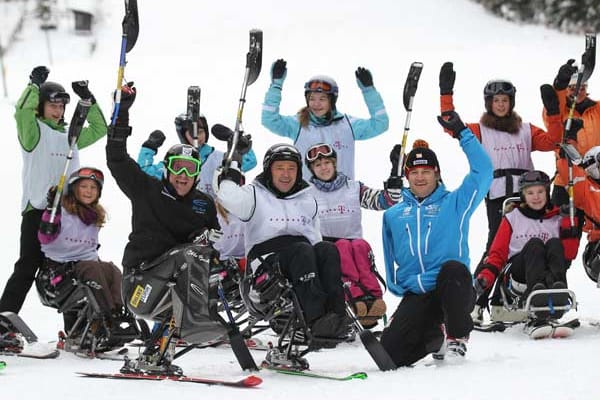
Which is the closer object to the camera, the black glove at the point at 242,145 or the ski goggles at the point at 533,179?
→ the black glove at the point at 242,145

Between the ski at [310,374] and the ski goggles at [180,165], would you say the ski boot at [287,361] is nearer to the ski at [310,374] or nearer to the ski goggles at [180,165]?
the ski at [310,374]

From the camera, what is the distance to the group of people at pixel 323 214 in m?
5.42

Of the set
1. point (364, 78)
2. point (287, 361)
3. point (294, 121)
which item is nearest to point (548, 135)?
point (364, 78)

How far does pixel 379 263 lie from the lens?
10.9 metres

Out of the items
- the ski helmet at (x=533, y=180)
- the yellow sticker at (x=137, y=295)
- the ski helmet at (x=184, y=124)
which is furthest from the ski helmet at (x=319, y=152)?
the yellow sticker at (x=137, y=295)

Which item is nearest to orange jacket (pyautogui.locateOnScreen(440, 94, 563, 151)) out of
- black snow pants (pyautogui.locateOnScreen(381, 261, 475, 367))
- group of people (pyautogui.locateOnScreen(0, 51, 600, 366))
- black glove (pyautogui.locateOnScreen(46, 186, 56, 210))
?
group of people (pyautogui.locateOnScreen(0, 51, 600, 366))

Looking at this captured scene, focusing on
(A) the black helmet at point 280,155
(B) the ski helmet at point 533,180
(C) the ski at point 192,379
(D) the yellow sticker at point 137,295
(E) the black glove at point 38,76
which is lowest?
(C) the ski at point 192,379

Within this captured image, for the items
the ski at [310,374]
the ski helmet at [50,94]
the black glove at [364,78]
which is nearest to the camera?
the ski at [310,374]

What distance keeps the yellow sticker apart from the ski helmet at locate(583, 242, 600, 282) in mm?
3243

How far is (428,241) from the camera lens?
5.95m

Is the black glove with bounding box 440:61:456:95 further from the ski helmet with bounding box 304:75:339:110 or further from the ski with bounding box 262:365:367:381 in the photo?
the ski with bounding box 262:365:367:381

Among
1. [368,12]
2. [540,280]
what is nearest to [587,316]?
[540,280]

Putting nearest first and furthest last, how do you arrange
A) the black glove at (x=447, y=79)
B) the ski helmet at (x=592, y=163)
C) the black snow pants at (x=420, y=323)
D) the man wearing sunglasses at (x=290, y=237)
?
1. the man wearing sunglasses at (x=290, y=237)
2. the black snow pants at (x=420, y=323)
3. the ski helmet at (x=592, y=163)
4. the black glove at (x=447, y=79)

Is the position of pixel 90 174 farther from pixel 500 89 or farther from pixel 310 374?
pixel 500 89
